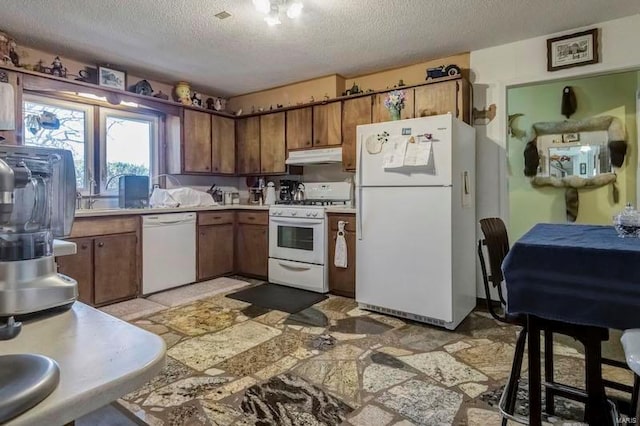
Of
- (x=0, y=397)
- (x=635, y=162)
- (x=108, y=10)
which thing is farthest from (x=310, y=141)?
(x=0, y=397)

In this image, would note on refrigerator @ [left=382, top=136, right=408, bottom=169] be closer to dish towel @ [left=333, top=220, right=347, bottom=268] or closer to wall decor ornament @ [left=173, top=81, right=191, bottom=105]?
dish towel @ [left=333, top=220, right=347, bottom=268]

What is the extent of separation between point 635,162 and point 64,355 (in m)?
5.29

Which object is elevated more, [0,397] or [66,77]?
[66,77]

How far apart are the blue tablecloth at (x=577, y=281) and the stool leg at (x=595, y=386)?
0.48 feet

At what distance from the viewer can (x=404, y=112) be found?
3598 mm

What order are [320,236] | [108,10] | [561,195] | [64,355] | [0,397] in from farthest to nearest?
[561,195] → [320,236] → [108,10] → [64,355] → [0,397]

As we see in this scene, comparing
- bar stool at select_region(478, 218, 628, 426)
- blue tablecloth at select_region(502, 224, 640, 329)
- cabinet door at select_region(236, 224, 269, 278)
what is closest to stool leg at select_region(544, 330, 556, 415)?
bar stool at select_region(478, 218, 628, 426)

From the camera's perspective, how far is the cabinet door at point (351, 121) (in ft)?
12.6

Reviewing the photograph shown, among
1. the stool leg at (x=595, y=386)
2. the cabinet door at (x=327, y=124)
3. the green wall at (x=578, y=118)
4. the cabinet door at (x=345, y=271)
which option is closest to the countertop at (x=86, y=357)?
the stool leg at (x=595, y=386)

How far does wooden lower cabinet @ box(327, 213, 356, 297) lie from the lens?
3.66m

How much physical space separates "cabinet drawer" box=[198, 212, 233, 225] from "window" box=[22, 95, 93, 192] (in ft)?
3.89

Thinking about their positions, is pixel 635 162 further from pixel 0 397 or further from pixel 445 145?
pixel 0 397

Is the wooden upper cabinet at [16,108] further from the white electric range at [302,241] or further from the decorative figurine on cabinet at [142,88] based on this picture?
the white electric range at [302,241]

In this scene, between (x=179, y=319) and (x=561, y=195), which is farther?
(x=561, y=195)
